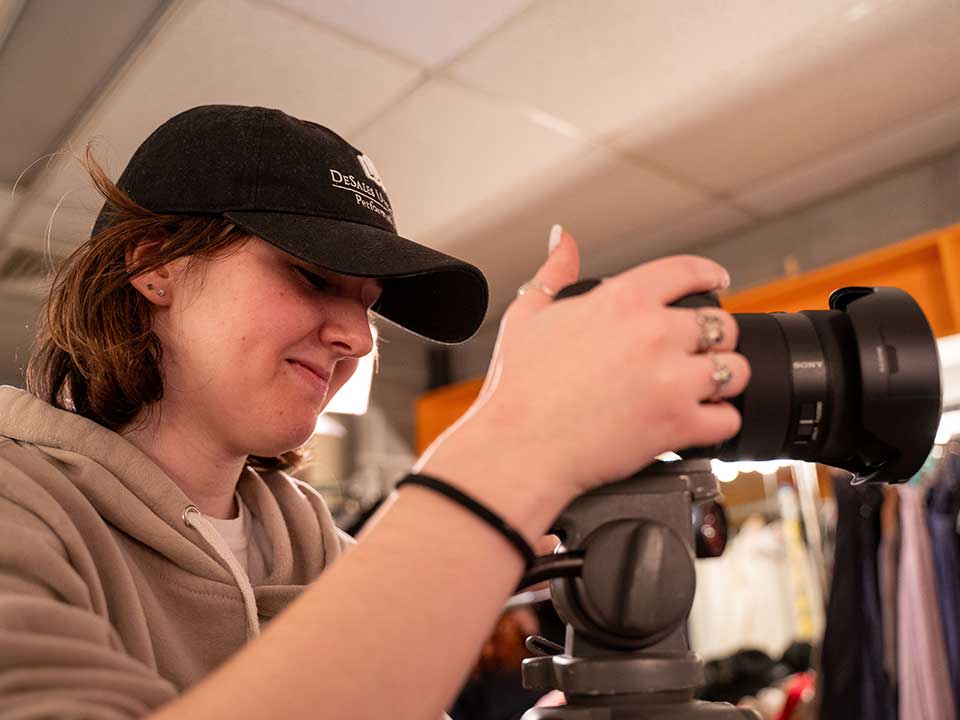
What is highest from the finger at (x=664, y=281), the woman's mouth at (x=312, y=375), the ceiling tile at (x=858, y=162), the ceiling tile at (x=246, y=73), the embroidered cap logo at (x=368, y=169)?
the ceiling tile at (x=246, y=73)

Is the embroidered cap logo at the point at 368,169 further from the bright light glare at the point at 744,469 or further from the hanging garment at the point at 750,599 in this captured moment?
the hanging garment at the point at 750,599

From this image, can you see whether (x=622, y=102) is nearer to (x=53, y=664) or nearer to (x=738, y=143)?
(x=738, y=143)

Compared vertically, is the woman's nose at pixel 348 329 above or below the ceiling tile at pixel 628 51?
below

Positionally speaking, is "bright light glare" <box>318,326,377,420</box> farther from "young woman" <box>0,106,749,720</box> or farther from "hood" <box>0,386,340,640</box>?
"hood" <box>0,386,340,640</box>

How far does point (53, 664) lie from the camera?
1.44ft

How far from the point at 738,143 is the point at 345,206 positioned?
200cm

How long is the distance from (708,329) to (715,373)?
0.03m

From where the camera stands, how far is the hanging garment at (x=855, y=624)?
6.66ft

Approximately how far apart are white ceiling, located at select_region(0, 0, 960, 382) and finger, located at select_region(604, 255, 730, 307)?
1413mm

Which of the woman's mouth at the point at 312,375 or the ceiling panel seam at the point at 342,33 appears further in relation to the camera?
the ceiling panel seam at the point at 342,33

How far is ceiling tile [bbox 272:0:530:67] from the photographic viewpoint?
1845 mm

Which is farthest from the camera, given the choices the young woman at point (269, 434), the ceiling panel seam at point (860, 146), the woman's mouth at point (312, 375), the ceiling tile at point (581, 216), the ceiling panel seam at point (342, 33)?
the ceiling tile at point (581, 216)

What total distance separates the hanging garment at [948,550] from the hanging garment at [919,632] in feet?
0.05

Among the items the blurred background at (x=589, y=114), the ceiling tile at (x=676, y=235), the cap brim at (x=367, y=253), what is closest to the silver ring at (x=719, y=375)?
the cap brim at (x=367, y=253)
